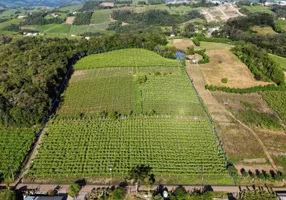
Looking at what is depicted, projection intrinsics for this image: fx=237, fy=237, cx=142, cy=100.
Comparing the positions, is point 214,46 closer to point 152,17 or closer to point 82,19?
point 152,17

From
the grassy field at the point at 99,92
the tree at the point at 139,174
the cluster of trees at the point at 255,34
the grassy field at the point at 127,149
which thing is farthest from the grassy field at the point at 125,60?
the cluster of trees at the point at 255,34

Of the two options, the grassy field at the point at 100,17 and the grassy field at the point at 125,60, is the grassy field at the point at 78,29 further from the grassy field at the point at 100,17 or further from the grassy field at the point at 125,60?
the grassy field at the point at 125,60

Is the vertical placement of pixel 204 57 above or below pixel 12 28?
above

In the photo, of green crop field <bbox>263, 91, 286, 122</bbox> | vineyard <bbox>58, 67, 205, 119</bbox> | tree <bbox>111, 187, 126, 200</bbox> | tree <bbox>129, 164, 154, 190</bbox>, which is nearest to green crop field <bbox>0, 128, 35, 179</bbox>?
vineyard <bbox>58, 67, 205, 119</bbox>

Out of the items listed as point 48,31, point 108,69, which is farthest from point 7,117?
point 48,31

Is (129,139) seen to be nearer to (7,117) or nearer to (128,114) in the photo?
(128,114)

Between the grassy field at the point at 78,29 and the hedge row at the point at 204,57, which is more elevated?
the hedge row at the point at 204,57

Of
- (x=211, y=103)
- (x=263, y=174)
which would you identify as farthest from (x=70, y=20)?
(x=263, y=174)

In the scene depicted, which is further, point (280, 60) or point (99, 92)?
point (280, 60)
